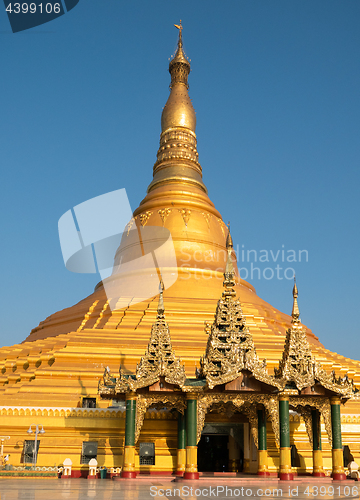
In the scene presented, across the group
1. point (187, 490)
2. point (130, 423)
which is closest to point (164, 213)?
point (130, 423)

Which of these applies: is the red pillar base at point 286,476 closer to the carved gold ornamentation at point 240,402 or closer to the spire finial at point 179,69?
the carved gold ornamentation at point 240,402

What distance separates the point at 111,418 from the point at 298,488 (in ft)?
22.4

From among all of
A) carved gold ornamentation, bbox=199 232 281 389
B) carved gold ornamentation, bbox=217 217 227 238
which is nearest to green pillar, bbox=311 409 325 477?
carved gold ornamentation, bbox=199 232 281 389

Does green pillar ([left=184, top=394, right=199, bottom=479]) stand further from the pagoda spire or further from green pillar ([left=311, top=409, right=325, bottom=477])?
the pagoda spire

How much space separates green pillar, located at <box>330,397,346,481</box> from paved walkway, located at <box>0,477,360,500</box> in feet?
1.70

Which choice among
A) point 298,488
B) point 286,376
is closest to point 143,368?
point 286,376

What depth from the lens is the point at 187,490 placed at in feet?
38.0

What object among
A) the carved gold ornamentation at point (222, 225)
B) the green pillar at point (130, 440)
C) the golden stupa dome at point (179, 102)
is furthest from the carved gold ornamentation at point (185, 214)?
the green pillar at point (130, 440)

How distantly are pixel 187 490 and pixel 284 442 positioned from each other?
4183 millimetres

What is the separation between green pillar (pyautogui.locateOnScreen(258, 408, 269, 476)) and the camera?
15.3 metres

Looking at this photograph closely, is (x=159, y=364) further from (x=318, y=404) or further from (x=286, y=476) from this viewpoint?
(x=318, y=404)

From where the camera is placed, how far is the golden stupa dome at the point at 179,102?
38.4 meters

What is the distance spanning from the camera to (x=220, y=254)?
31.3 m

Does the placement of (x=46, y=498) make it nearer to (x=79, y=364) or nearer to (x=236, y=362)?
(x=236, y=362)
